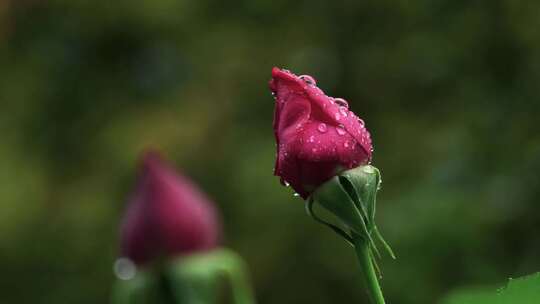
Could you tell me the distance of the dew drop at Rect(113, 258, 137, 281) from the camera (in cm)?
109

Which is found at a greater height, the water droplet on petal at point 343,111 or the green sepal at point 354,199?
the water droplet on petal at point 343,111

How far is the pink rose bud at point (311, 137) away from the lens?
0.53m

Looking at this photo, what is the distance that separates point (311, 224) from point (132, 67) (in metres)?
1.12

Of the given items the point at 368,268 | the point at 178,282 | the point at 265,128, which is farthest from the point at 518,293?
the point at 265,128

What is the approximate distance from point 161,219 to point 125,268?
63 mm

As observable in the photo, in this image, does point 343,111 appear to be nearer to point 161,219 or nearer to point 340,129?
point 340,129

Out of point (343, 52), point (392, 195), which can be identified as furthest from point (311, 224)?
point (343, 52)

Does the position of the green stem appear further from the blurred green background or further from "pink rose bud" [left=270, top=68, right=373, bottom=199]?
the blurred green background

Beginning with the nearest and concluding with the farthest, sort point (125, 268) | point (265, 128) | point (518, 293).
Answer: point (518, 293) → point (125, 268) → point (265, 128)

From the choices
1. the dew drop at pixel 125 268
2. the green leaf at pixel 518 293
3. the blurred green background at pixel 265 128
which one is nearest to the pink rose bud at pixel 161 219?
the dew drop at pixel 125 268

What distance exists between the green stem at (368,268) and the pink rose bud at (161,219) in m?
0.59

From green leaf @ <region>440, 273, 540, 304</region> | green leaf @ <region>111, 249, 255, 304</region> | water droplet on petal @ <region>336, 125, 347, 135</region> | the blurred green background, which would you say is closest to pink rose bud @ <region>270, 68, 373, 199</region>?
water droplet on petal @ <region>336, 125, 347, 135</region>

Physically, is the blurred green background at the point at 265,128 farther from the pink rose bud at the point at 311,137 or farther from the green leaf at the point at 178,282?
the pink rose bud at the point at 311,137

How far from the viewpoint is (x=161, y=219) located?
1122mm
